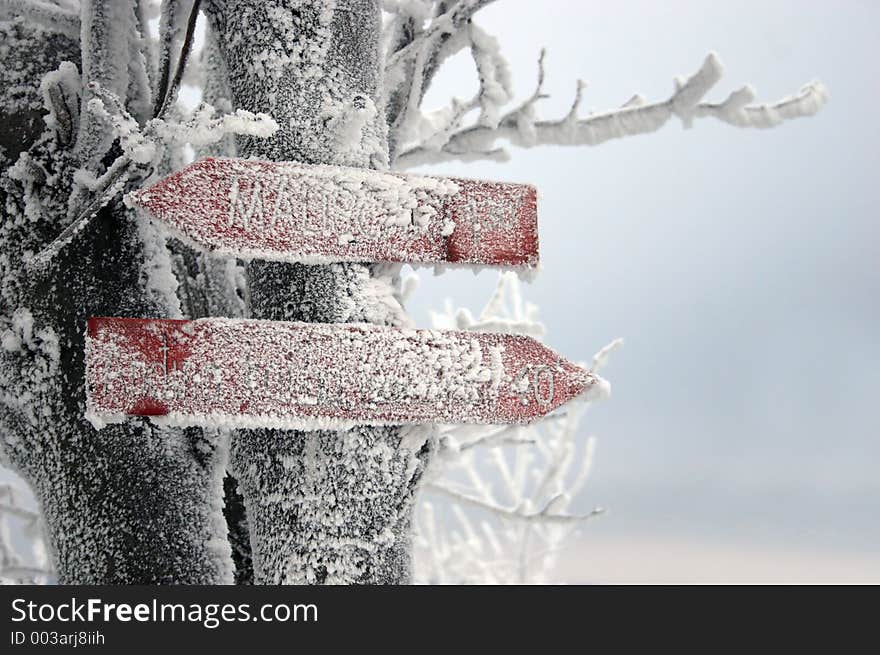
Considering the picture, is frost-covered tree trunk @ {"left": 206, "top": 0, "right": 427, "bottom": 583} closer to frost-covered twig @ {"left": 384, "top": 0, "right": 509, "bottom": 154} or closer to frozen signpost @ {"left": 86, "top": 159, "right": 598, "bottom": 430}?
frozen signpost @ {"left": 86, "top": 159, "right": 598, "bottom": 430}

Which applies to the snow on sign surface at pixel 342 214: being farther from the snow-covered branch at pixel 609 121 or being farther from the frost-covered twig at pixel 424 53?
the snow-covered branch at pixel 609 121

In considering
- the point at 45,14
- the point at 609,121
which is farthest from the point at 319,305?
the point at 609,121

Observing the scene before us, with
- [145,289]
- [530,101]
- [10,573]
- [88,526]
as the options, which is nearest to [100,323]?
[145,289]

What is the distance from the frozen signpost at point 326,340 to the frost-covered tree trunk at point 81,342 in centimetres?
43

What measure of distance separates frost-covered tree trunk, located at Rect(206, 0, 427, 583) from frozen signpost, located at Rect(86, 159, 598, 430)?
99 millimetres

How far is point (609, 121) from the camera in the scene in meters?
2.25

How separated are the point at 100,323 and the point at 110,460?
50cm

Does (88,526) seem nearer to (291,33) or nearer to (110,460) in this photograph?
(110,460)

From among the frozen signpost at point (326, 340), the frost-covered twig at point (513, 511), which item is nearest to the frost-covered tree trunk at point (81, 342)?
the frozen signpost at point (326, 340)

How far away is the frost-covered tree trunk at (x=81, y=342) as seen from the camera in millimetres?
1647

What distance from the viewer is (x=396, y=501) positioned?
1.46 meters

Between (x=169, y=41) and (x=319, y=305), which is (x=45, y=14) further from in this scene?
(x=319, y=305)

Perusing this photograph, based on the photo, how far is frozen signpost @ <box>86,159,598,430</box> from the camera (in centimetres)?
128

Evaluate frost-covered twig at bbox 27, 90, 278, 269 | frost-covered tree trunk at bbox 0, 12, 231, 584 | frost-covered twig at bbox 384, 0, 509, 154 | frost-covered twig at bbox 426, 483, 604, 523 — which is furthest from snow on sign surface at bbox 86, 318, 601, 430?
frost-covered twig at bbox 426, 483, 604, 523
